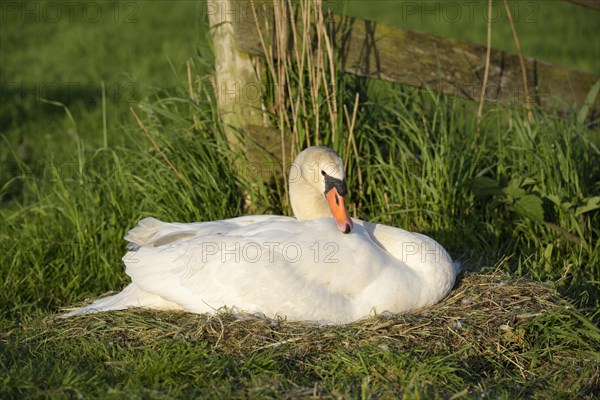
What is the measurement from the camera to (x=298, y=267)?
5.20 m

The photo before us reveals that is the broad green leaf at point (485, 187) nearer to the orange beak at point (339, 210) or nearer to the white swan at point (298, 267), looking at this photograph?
the white swan at point (298, 267)

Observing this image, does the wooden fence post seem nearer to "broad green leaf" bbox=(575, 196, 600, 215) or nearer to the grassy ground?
the grassy ground

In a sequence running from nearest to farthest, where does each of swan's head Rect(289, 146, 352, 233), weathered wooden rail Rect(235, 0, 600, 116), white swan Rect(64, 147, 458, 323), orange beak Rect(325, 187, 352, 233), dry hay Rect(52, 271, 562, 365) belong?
1. dry hay Rect(52, 271, 562, 365)
2. white swan Rect(64, 147, 458, 323)
3. orange beak Rect(325, 187, 352, 233)
4. swan's head Rect(289, 146, 352, 233)
5. weathered wooden rail Rect(235, 0, 600, 116)

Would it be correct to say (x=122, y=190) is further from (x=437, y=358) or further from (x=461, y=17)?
(x=461, y=17)

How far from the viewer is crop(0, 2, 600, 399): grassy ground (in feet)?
15.3

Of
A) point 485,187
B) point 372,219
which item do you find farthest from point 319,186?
point 485,187

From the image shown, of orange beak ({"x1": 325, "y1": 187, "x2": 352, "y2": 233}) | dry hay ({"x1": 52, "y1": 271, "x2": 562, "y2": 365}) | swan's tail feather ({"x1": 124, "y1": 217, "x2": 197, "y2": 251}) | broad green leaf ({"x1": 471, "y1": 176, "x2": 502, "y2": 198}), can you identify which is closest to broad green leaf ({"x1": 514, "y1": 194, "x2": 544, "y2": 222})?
broad green leaf ({"x1": 471, "y1": 176, "x2": 502, "y2": 198})

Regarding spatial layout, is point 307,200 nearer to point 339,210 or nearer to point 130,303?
point 339,210

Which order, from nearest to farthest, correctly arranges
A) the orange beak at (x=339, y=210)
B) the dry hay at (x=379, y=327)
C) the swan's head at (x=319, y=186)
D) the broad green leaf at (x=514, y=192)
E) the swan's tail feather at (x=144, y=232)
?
1. the dry hay at (x=379, y=327)
2. the orange beak at (x=339, y=210)
3. the swan's head at (x=319, y=186)
4. the swan's tail feather at (x=144, y=232)
5. the broad green leaf at (x=514, y=192)

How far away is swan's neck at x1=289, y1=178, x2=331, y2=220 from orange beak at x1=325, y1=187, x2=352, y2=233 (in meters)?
0.33

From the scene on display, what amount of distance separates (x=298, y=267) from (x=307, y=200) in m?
0.77

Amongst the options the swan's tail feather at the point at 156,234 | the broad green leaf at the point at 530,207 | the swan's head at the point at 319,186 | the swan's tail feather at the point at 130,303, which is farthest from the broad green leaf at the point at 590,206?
the swan's tail feather at the point at 130,303

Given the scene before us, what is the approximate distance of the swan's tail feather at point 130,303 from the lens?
18.3 feet

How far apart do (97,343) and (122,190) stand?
83.0 inches
